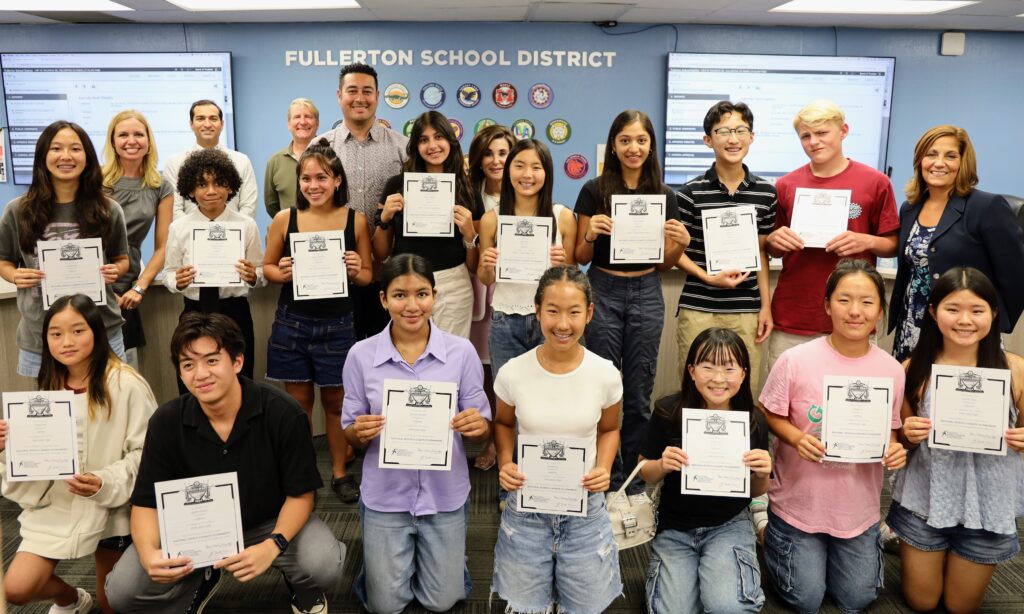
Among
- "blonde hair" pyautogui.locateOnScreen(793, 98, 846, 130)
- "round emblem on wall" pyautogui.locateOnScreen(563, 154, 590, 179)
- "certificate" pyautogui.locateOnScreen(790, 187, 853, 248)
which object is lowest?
"certificate" pyautogui.locateOnScreen(790, 187, 853, 248)

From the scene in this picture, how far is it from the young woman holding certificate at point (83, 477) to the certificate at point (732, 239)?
212 cm

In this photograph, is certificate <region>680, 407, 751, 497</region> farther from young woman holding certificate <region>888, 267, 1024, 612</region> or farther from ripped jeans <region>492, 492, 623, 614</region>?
young woman holding certificate <region>888, 267, 1024, 612</region>

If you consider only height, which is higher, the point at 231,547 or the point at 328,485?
the point at 231,547

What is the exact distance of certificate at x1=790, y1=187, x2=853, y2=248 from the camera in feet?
9.23

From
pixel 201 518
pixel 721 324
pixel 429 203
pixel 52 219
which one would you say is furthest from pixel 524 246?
pixel 52 219

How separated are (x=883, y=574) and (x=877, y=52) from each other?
508cm

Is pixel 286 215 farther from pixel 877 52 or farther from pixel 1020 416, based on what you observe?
pixel 877 52

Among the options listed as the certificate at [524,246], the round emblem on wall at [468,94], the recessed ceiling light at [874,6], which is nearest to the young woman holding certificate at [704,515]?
the certificate at [524,246]

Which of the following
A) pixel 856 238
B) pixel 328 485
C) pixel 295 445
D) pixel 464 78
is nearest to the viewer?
pixel 295 445

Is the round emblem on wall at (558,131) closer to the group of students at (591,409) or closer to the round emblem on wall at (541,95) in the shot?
the round emblem on wall at (541,95)

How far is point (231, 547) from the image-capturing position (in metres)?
2.05

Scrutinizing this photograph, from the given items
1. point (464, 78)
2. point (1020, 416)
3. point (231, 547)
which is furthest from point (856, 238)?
point (464, 78)

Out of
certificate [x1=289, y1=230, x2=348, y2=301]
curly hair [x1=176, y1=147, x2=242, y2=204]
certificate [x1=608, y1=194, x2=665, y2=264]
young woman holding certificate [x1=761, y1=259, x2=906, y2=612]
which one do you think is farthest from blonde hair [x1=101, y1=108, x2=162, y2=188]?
young woman holding certificate [x1=761, y1=259, x2=906, y2=612]

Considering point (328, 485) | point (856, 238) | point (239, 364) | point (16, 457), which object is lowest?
point (328, 485)
